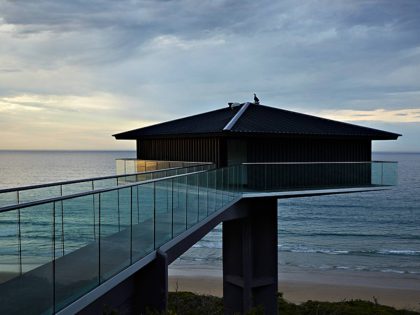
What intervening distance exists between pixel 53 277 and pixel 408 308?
2824 centimetres

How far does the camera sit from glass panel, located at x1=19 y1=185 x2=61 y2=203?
383 inches

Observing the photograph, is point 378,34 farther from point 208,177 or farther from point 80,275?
point 80,275

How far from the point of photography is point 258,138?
1888 cm

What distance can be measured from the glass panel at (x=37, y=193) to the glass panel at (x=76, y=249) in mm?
3563

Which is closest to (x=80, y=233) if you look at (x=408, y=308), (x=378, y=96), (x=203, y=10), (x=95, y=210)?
(x=95, y=210)

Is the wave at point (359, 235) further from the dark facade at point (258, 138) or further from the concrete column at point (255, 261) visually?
the concrete column at point (255, 261)

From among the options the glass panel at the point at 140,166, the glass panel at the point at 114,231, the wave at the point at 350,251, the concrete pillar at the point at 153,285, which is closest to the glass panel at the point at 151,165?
the glass panel at the point at 140,166

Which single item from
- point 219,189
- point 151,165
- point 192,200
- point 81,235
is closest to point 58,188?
point 192,200

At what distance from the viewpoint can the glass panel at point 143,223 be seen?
26.0 ft

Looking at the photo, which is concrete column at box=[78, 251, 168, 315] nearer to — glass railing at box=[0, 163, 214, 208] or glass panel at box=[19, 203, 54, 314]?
glass railing at box=[0, 163, 214, 208]

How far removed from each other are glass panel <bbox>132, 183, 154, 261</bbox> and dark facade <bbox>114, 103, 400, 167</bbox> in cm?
890

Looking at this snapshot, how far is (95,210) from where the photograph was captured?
21.5ft

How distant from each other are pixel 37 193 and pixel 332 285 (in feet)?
90.4

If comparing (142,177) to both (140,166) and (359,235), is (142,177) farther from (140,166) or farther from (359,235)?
(359,235)
